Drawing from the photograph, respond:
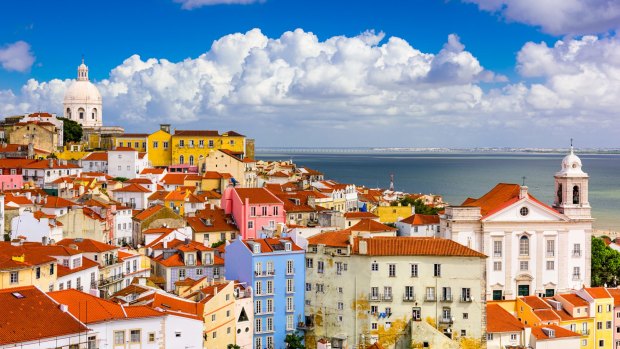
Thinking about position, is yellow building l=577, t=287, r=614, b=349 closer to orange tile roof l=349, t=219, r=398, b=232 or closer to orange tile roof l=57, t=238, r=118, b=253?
orange tile roof l=349, t=219, r=398, b=232

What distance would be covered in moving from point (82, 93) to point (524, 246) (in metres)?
74.8

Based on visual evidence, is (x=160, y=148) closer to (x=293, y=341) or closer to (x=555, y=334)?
(x=293, y=341)

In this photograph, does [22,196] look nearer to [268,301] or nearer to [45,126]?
[268,301]

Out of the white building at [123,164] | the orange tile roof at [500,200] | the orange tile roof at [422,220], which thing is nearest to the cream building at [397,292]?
the orange tile roof at [500,200]

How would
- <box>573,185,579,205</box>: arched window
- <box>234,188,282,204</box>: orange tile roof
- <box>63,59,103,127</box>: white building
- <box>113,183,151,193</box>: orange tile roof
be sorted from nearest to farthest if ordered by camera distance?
<box>573,185,579,205</box>: arched window
<box>234,188,282,204</box>: orange tile roof
<box>113,183,151,193</box>: orange tile roof
<box>63,59,103,127</box>: white building

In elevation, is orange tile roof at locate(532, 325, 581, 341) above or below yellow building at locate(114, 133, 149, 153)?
below

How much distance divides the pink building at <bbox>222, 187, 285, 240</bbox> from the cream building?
1401 cm

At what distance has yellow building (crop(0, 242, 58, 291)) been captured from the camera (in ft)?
103

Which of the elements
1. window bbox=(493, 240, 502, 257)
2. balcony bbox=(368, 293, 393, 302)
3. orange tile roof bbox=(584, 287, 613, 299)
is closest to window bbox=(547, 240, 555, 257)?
window bbox=(493, 240, 502, 257)

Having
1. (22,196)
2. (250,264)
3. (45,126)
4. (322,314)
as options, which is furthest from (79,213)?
(45,126)

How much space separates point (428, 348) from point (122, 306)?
15817 millimetres

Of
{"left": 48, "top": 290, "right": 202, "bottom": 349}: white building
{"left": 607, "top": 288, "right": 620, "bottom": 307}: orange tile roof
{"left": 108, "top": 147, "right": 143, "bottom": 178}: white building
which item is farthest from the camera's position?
{"left": 108, "top": 147, "right": 143, "bottom": 178}: white building

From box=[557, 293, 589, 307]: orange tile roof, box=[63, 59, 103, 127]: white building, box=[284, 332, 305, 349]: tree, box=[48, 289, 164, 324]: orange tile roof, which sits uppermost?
box=[63, 59, 103, 127]: white building

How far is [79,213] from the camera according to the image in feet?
160
